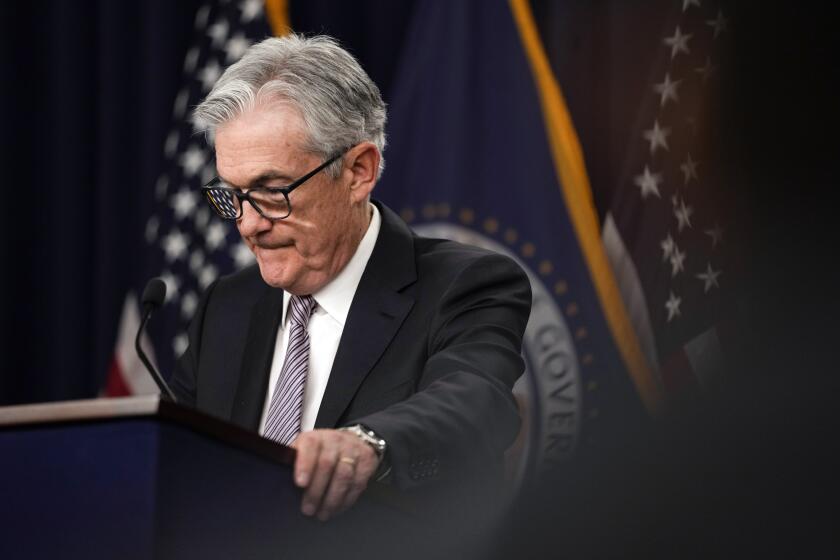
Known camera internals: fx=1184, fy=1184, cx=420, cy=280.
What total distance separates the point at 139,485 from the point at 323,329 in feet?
2.93

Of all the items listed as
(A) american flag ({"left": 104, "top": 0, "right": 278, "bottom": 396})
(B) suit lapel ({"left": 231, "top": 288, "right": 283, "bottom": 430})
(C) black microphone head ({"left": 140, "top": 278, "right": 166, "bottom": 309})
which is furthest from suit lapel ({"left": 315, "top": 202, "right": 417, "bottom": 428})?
(A) american flag ({"left": 104, "top": 0, "right": 278, "bottom": 396})

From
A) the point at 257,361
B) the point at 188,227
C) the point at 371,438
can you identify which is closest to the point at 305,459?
the point at 371,438

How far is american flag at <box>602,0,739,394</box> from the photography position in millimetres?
3178

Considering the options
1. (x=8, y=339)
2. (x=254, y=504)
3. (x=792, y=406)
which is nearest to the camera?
(x=792, y=406)

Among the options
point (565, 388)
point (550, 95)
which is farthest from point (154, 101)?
point (565, 388)

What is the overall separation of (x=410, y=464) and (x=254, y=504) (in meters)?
0.27

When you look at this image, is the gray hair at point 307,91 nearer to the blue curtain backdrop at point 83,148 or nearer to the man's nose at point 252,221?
the man's nose at point 252,221

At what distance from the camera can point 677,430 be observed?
1.03 metres

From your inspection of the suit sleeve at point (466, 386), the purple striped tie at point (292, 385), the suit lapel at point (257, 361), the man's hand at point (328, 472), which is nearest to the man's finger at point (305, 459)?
the man's hand at point (328, 472)

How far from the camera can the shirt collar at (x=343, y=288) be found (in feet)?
7.05

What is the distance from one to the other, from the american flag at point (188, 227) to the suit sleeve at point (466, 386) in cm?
205

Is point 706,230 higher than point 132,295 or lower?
higher

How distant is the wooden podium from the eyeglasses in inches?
29.1

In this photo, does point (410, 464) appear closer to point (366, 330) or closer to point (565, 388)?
point (366, 330)
